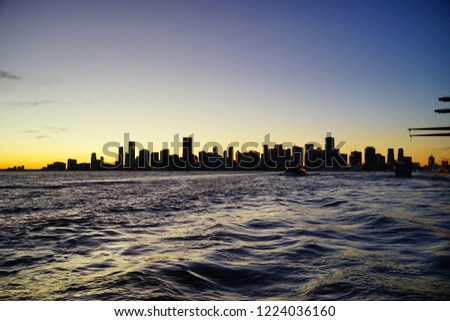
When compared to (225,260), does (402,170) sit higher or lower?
lower

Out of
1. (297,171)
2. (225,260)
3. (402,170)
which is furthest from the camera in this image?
(297,171)

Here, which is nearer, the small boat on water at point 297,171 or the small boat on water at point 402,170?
the small boat on water at point 402,170

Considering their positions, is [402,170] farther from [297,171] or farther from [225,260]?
[225,260]

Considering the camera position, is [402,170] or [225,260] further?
[402,170]

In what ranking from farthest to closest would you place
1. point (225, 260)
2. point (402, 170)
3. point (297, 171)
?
point (297, 171), point (402, 170), point (225, 260)

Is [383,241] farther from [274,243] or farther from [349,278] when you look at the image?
[349,278]

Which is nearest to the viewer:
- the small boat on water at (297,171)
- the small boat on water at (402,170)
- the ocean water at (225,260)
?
the ocean water at (225,260)

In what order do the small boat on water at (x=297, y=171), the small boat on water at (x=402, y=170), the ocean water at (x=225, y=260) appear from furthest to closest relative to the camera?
the small boat on water at (x=297, y=171) < the small boat on water at (x=402, y=170) < the ocean water at (x=225, y=260)

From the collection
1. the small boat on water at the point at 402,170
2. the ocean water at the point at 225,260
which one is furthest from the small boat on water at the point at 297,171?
the ocean water at the point at 225,260

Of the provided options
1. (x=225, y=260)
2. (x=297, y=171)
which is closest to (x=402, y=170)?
(x=297, y=171)

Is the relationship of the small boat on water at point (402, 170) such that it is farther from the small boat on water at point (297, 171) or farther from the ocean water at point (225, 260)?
the ocean water at point (225, 260)
